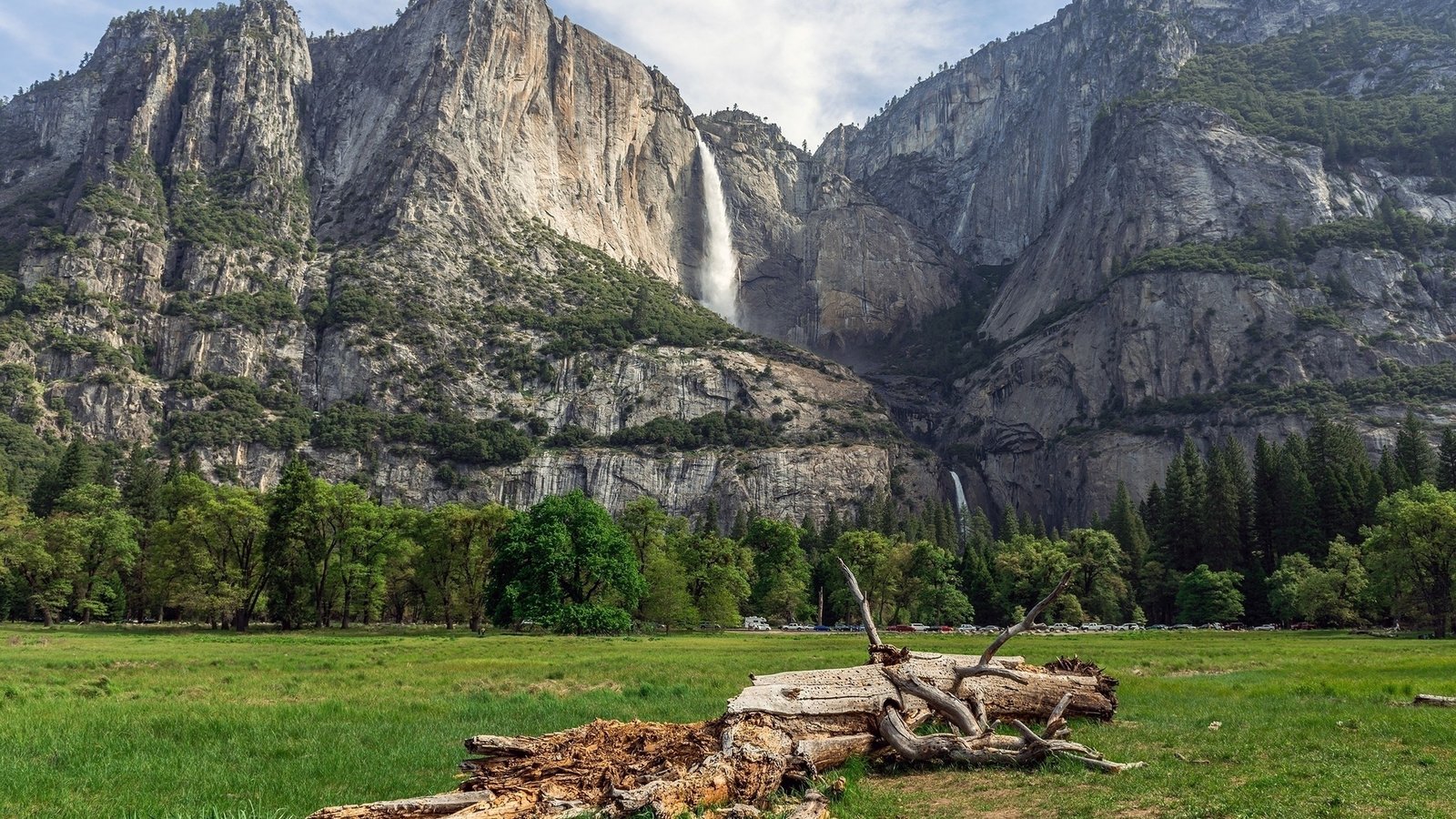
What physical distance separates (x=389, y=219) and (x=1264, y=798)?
202 meters

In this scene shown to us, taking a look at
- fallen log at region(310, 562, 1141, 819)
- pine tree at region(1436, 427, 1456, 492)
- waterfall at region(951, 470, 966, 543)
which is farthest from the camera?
waterfall at region(951, 470, 966, 543)

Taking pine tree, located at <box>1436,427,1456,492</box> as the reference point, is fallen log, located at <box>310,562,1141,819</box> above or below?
below

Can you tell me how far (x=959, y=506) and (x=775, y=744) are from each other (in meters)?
184

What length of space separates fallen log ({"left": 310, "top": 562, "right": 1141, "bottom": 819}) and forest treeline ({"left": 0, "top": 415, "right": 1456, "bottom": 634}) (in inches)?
1810

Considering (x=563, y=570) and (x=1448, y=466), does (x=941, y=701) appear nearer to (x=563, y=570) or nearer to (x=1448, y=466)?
(x=563, y=570)

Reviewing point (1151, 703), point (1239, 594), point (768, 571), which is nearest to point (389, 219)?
point (768, 571)

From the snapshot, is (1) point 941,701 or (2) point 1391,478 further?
(2) point 1391,478

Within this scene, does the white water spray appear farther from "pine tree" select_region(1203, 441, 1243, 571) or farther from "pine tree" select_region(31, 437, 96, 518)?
"pine tree" select_region(31, 437, 96, 518)

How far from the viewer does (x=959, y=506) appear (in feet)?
617

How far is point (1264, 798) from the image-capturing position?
35.0 feet

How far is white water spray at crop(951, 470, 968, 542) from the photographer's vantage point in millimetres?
178375

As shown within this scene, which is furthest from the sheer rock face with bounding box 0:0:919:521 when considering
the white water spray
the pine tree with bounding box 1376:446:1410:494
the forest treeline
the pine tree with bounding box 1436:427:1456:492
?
the pine tree with bounding box 1436:427:1456:492

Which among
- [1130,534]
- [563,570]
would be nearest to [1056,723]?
[563,570]

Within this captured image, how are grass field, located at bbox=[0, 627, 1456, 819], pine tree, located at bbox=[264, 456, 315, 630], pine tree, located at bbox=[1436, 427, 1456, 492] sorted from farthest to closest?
pine tree, located at bbox=[1436, 427, 1456, 492] → pine tree, located at bbox=[264, 456, 315, 630] → grass field, located at bbox=[0, 627, 1456, 819]
